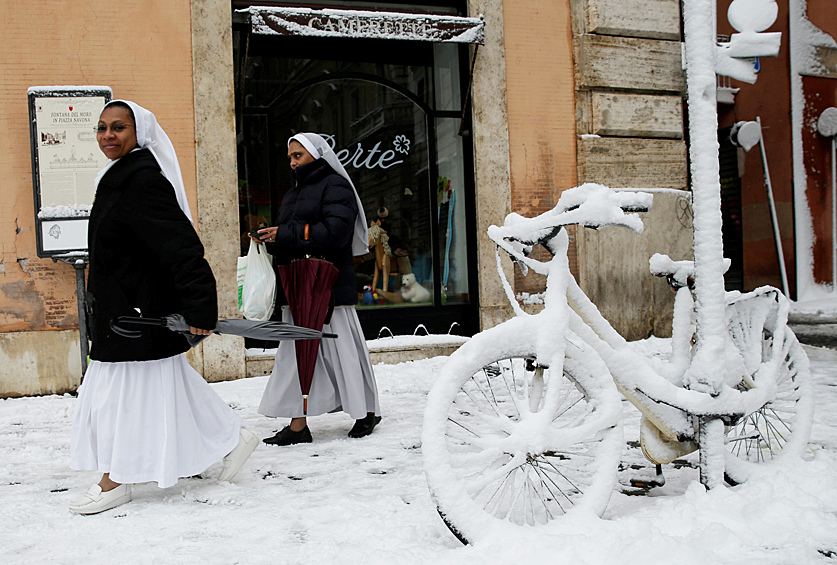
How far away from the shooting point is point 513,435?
2.27m

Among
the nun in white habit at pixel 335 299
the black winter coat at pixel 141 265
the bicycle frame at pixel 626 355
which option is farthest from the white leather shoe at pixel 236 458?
the bicycle frame at pixel 626 355

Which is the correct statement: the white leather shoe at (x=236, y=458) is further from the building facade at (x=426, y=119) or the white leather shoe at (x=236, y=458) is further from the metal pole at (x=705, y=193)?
the building facade at (x=426, y=119)

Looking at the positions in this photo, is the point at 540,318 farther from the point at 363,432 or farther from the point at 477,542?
the point at 363,432

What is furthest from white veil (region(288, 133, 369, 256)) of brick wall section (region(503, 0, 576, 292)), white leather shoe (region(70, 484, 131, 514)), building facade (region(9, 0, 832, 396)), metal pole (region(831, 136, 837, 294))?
metal pole (region(831, 136, 837, 294))

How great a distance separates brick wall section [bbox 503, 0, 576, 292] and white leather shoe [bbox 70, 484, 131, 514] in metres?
5.09

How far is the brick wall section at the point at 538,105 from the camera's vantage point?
24.4 ft

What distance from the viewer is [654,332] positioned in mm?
7793

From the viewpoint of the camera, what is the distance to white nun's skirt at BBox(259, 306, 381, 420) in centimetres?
402

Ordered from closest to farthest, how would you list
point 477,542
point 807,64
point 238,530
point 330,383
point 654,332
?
point 477,542 → point 238,530 → point 330,383 → point 654,332 → point 807,64

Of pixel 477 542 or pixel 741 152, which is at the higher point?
pixel 741 152

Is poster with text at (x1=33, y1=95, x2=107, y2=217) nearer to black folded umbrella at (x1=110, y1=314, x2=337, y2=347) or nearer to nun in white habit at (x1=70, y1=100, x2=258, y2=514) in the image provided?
nun in white habit at (x1=70, y1=100, x2=258, y2=514)

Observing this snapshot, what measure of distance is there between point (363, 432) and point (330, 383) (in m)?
0.38

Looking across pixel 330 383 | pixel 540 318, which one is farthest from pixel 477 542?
pixel 330 383

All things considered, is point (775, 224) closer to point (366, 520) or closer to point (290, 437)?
point (290, 437)
